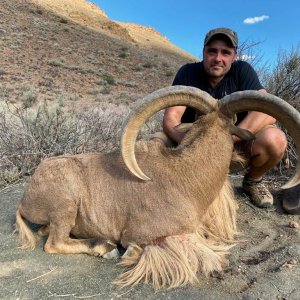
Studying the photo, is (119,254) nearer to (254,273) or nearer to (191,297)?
(191,297)

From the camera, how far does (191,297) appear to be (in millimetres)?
3391

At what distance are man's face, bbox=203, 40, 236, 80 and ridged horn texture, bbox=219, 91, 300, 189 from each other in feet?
4.26

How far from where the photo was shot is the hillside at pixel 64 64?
19.3m

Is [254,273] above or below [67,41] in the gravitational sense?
below

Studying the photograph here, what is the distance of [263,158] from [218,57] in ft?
4.34

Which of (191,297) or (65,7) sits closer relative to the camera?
(191,297)

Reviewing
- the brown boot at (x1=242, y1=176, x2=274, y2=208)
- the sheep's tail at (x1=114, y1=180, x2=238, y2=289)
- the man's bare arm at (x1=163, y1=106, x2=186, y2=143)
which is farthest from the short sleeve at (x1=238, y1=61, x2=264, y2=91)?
the sheep's tail at (x1=114, y1=180, x2=238, y2=289)

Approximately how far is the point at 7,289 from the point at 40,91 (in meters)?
15.6

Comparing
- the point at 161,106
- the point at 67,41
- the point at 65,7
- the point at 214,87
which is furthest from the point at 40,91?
the point at 65,7

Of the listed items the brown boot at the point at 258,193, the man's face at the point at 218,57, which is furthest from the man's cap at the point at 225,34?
the brown boot at the point at 258,193

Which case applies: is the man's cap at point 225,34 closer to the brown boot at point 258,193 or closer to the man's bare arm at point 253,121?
the man's bare arm at point 253,121

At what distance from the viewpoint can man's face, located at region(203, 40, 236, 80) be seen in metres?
5.02

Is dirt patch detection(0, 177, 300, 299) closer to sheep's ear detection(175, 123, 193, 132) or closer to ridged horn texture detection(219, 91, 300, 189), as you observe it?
ridged horn texture detection(219, 91, 300, 189)

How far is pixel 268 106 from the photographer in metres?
3.71
